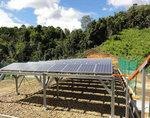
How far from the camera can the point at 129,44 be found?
6806 centimetres

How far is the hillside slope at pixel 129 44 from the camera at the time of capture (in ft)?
204

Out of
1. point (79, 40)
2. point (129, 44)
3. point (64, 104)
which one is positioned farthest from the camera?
point (79, 40)

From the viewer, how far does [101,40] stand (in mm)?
75500

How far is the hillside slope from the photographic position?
62088mm

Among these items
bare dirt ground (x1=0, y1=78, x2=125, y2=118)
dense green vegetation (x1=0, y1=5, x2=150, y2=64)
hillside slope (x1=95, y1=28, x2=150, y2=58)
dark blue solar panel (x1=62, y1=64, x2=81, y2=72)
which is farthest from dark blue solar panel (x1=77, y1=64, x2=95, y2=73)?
dense green vegetation (x1=0, y1=5, x2=150, y2=64)

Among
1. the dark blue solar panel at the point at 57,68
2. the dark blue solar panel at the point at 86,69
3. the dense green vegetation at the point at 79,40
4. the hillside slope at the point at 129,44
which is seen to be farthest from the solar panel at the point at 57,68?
the dense green vegetation at the point at 79,40

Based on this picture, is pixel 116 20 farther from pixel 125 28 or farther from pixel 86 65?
pixel 86 65

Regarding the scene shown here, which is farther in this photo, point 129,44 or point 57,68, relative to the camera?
point 129,44

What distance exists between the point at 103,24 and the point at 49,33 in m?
21.9

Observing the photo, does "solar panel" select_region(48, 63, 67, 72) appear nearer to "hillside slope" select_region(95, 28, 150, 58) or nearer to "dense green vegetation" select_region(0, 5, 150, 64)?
"hillside slope" select_region(95, 28, 150, 58)

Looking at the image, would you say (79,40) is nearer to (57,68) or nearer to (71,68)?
(57,68)

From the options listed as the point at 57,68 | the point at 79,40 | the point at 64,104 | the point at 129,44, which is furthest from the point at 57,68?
the point at 79,40

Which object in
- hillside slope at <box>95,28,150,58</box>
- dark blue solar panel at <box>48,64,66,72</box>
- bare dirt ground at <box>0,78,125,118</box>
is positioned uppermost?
hillside slope at <box>95,28,150,58</box>

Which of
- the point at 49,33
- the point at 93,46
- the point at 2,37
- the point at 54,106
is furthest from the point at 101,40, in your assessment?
the point at 54,106
